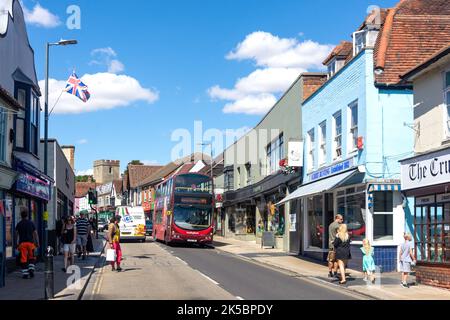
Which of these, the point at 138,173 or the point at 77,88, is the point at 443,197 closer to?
the point at 77,88

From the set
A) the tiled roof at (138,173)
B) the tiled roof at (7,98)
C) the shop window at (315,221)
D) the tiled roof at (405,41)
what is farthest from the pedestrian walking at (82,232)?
the tiled roof at (138,173)

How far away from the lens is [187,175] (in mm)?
35188

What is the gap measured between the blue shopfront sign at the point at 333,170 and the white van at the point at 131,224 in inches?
680

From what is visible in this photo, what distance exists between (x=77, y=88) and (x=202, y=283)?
12174 mm

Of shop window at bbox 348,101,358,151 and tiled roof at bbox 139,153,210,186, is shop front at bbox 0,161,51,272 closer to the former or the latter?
shop window at bbox 348,101,358,151

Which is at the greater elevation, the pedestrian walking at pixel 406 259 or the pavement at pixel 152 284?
the pedestrian walking at pixel 406 259

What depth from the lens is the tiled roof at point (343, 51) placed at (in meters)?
26.8

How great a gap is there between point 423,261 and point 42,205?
47.0ft

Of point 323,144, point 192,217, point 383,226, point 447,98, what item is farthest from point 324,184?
point 192,217

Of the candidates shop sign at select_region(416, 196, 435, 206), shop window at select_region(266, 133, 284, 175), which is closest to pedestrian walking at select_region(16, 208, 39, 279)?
shop sign at select_region(416, 196, 435, 206)

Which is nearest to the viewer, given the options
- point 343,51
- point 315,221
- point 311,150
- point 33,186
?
point 33,186

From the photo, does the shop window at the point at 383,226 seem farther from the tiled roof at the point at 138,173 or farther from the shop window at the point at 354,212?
the tiled roof at the point at 138,173

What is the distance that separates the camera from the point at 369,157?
21.4 meters
